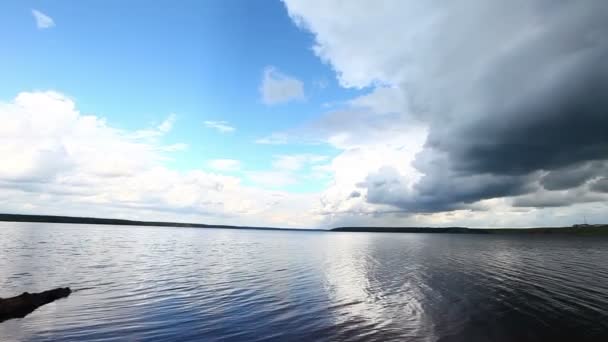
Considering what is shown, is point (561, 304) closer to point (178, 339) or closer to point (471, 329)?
point (471, 329)

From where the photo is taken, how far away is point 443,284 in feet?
125

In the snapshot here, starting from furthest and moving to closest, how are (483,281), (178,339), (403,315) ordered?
1. (483,281)
2. (403,315)
3. (178,339)

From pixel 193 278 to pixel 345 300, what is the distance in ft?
65.3

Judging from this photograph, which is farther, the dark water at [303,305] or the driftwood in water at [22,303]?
the driftwood in water at [22,303]

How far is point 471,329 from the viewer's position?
21.1m

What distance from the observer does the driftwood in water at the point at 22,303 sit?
22.0 meters

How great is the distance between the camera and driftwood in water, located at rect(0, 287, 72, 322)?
Answer: 22.0 metres

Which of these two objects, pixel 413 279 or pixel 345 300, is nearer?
pixel 345 300

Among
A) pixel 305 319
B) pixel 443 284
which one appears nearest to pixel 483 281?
pixel 443 284

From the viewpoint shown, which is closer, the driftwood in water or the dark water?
the dark water

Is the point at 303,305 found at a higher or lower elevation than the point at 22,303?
lower

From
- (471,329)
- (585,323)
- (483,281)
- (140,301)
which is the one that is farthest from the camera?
(483,281)

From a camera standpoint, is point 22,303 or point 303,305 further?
point 303,305

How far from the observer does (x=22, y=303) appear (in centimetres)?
2350
